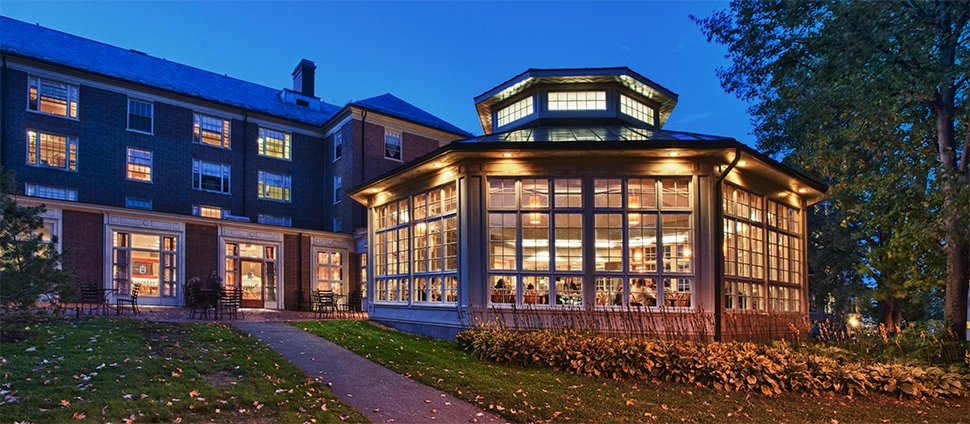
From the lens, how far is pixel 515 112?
17844 mm

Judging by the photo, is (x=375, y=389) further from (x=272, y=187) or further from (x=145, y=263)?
(x=272, y=187)

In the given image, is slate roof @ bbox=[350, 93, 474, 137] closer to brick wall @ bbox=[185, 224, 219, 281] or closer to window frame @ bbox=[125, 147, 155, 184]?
brick wall @ bbox=[185, 224, 219, 281]

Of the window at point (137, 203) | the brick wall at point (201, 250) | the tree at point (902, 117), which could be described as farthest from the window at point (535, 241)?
the window at point (137, 203)

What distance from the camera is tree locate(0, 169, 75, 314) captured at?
1027cm

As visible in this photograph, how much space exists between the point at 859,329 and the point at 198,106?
25.5m

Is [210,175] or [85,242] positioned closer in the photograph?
[85,242]

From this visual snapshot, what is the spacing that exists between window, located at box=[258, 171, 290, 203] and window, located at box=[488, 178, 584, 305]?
17590 mm

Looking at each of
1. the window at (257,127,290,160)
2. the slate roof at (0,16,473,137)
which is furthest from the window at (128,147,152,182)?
the window at (257,127,290,160)

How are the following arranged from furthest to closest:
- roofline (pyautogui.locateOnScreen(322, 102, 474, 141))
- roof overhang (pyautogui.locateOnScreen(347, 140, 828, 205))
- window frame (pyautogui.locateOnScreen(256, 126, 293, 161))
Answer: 1. window frame (pyautogui.locateOnScreen(256, 126, 293, 161))
2. roofline (pyautogui.locateOnScreen(322, 102, 474, 141))
3. roof overhang (pyautogui.locateOnScreen(347, 140, 828, 205))

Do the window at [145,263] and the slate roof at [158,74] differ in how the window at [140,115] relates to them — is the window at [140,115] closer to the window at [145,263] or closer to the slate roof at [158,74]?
the slate roof at [158,74]

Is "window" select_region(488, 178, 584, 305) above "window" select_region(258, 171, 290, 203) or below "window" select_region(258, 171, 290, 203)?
below

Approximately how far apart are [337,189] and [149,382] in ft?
70.3

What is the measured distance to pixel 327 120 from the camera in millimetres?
30297

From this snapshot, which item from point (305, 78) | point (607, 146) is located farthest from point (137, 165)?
point (607, 146)
